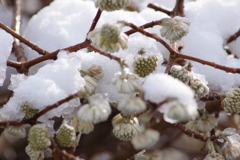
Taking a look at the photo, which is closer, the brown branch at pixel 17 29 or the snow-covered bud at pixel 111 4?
the snow-covered bud at pixel 111 4

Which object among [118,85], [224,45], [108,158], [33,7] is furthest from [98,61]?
[33,7]

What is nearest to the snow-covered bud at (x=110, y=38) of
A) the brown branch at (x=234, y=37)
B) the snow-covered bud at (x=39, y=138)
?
the snow-covered bud at (x=39, y=138)

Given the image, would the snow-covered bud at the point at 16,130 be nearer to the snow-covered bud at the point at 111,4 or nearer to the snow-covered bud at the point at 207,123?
the snow-covered bud at the point at 111,4

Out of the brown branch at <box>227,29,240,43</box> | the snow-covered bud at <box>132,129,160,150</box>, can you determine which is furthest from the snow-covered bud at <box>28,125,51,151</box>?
the brown branch at <box>227,29,240,43</box>

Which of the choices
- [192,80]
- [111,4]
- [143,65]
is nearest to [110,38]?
[111,4]

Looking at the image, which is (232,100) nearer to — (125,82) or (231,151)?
(231,151)

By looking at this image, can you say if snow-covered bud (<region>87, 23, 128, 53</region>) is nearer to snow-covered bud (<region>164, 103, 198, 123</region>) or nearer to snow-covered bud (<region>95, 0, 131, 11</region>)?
snow-covered bud (<region>95, 0, 131, 11</region>)
